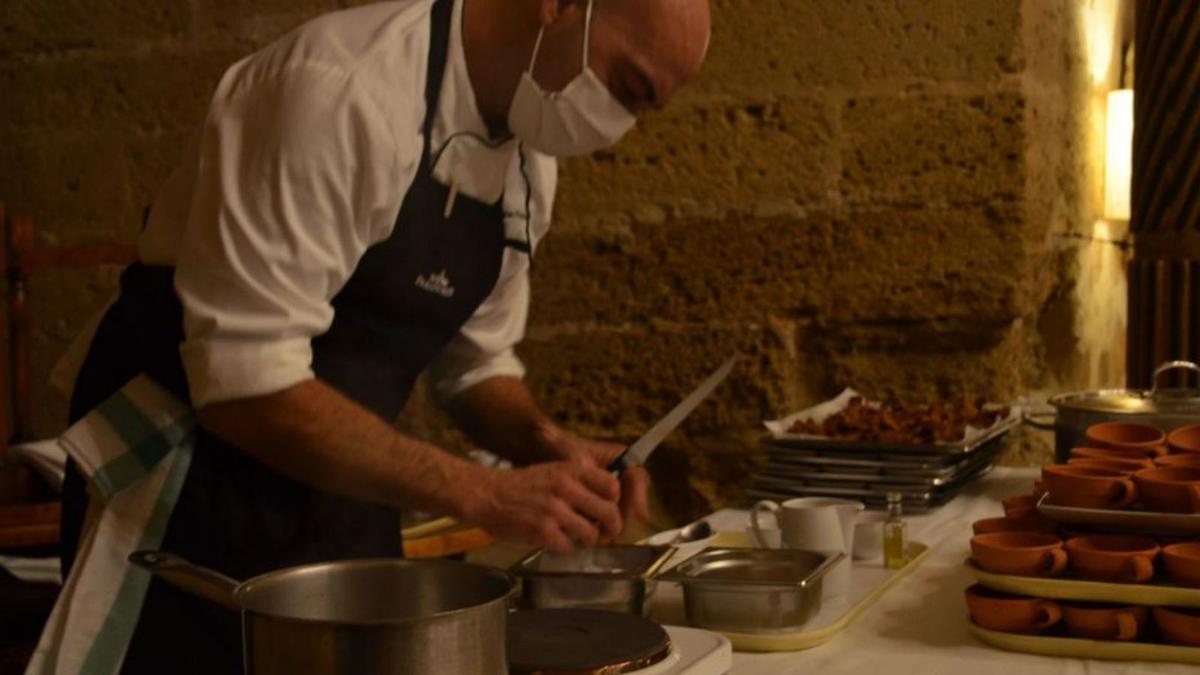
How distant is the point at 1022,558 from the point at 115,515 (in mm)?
989

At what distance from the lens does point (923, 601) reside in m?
1.56

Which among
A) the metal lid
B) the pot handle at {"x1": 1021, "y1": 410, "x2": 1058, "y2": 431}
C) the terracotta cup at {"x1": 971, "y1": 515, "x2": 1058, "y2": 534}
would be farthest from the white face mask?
the pot handle at {"x1": 1021, "y1": 410, "x2": 1058, "y2": 431}

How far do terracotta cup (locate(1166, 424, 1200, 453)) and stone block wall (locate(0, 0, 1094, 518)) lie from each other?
33.8 inches

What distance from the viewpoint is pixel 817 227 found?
8.99 feet

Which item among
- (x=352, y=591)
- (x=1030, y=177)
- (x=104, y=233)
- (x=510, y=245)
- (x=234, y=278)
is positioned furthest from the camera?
(x=104, y=233)

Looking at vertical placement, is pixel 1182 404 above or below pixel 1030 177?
below

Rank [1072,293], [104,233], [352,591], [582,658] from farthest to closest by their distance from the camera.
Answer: [104,233], [1072,293], [582,658], [352,591]

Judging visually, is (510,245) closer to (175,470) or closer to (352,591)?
(175,470)

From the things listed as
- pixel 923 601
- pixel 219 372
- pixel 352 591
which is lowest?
pixel 923 601

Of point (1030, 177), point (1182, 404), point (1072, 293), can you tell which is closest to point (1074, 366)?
point (1072, 293)

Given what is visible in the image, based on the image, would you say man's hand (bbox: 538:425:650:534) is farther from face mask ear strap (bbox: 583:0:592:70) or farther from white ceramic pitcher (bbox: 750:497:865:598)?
face mask ear strap (bbox: 583:0:592:70)

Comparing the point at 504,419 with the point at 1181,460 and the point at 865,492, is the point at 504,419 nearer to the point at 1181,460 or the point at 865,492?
the point at 865,492

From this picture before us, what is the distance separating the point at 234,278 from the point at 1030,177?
5.62 feet

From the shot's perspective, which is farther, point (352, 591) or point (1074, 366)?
point (1074, 366)
